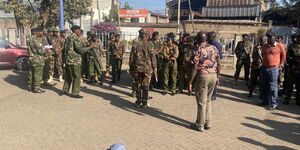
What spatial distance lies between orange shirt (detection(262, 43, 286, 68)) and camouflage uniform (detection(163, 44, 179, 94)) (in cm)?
227

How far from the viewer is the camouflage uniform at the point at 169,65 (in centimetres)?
743

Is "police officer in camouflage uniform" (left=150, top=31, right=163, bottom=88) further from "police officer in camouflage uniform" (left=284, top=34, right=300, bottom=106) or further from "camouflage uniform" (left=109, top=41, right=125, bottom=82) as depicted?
"police officer in camouflage uniform" (left=284, top=34, right=300, bottom=106)

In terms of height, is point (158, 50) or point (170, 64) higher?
point (158, 50)

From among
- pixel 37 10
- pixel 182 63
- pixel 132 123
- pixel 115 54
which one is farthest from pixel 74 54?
pixel 37 10

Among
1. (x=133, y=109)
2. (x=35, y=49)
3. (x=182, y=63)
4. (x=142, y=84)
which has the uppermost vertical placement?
(x=35, y=49)

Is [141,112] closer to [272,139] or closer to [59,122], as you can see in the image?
[59,122]

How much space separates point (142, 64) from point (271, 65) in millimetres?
3025

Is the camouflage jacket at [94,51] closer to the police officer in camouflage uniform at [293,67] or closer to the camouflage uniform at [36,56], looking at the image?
the camouflage uniform at [36,56]

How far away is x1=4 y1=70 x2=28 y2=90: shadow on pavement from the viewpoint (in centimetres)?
865

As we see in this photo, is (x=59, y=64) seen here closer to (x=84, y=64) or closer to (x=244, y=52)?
(x=84, y=64)

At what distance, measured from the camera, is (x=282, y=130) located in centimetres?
522

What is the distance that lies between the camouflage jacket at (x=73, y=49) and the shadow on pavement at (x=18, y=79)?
2.29 metres

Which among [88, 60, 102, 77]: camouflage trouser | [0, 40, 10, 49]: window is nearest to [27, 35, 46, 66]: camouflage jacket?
[88, 60, 102, 77]: camouflage trouser

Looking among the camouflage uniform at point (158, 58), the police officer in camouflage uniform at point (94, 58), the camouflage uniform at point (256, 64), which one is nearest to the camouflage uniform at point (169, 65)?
the camouflage uniform at point (158, 58)
